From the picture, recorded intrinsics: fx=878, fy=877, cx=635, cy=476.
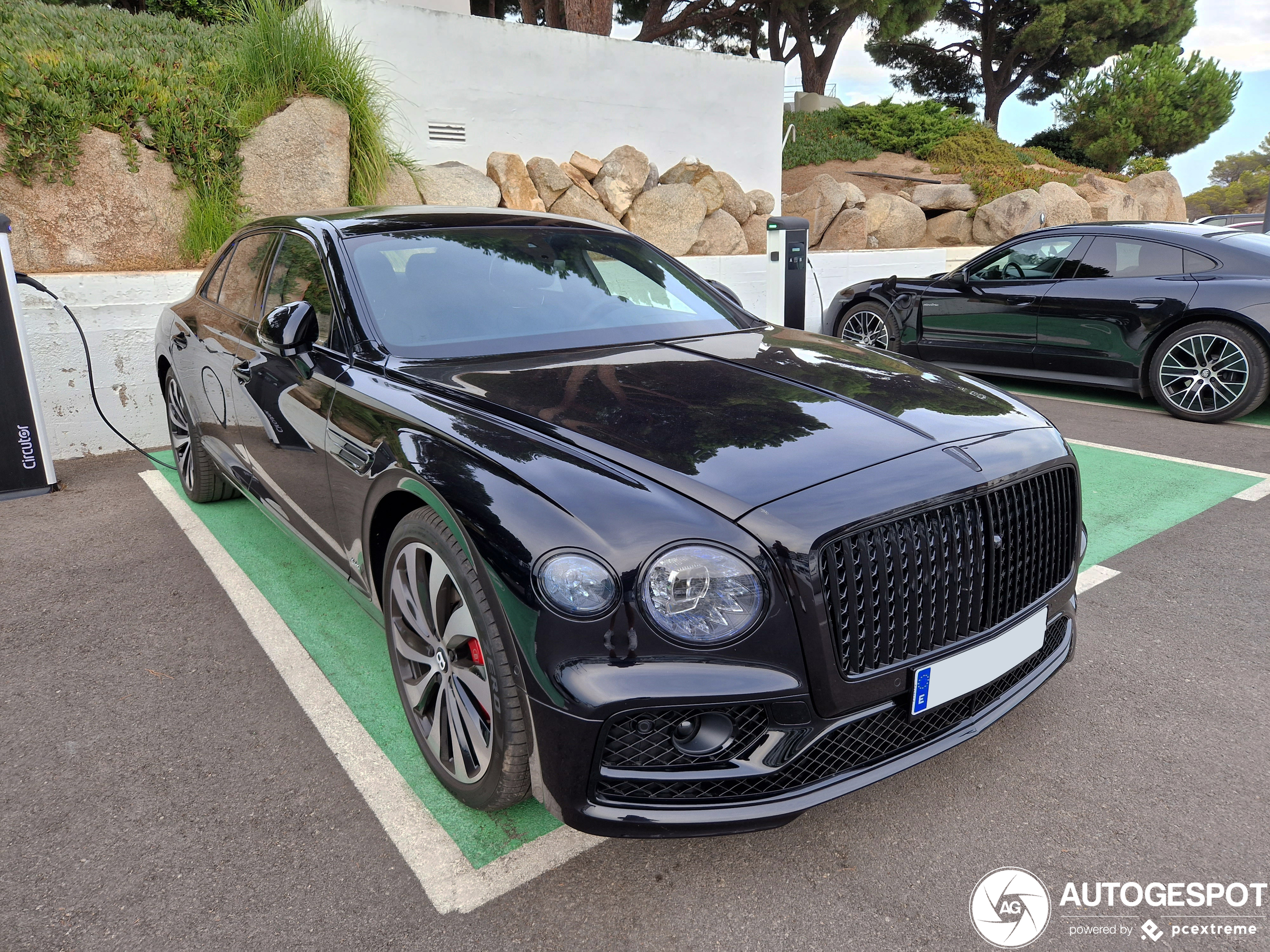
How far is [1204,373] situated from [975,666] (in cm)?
567

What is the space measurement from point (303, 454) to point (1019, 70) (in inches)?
1380

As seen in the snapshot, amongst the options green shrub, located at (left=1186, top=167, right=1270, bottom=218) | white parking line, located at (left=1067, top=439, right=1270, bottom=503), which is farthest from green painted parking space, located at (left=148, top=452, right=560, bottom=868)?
green shrub, located at (left=1186, top=167, right=1270, bottom=218)

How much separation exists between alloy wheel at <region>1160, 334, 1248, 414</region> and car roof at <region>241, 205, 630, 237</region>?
4978 mm

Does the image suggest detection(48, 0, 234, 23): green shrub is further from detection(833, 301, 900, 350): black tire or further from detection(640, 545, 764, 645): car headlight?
detection(640, 545, 764, 645): car headlight

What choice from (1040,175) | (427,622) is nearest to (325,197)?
(427,622)

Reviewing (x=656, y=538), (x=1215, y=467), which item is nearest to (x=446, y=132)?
(x=1215, y=467)

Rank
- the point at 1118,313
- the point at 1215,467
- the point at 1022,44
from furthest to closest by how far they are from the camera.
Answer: the point at 1022,44 < the point at 1118,313 < the point at 1215,467

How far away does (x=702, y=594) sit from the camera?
6.34ft

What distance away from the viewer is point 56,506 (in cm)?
521

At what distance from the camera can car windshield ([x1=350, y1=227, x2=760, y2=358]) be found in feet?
10.0

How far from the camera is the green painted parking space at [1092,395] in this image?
6.89 meters

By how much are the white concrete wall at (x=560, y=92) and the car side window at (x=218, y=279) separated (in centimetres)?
629

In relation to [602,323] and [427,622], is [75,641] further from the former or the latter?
[602,323]

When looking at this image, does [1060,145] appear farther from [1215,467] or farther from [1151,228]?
[1215,467]
